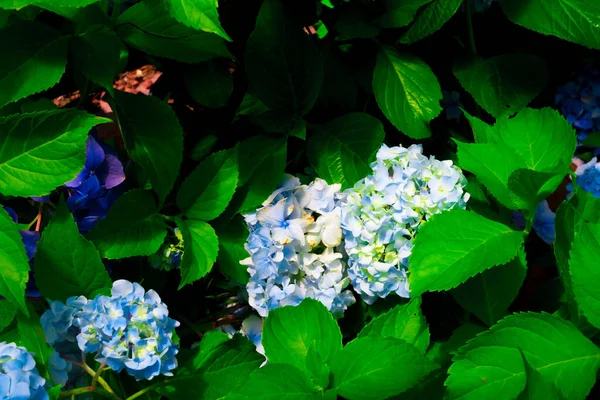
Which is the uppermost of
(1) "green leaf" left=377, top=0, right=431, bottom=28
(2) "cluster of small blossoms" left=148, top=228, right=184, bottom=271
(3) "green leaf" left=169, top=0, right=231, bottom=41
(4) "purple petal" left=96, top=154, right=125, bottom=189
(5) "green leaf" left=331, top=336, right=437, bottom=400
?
(3) "green leaf" left=169, top=0, right=231, bottom=41

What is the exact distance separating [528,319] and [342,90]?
0.74 m

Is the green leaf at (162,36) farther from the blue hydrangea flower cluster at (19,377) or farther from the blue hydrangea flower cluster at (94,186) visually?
the blue hydrangea flower cluster at (19,377)

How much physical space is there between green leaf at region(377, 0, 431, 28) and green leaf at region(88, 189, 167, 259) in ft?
2.07

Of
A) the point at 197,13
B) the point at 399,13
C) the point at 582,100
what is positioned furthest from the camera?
the point at 582,100

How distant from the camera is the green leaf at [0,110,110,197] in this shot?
1116mm

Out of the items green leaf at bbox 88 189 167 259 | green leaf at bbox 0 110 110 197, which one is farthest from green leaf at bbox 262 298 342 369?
green leaf at bbox 0 110 110 197

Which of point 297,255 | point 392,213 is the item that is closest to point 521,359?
point 392,213

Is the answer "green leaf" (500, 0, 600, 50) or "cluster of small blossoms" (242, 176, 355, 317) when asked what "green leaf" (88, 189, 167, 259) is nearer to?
"cluster of small blossoms" (242, 176, 355, 317)

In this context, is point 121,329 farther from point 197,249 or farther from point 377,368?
point 377,368

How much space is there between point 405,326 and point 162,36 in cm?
73

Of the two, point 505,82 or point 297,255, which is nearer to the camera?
point 297,255

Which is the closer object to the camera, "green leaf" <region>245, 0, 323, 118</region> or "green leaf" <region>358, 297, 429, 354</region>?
"green leaf" <region>358, 297, 429, 354</region>

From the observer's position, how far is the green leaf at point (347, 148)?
4.63 feet

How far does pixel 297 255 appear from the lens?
4.09ft
